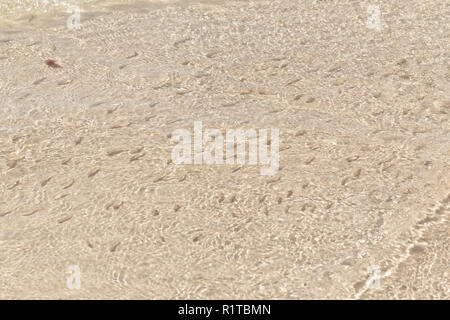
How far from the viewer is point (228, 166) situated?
7.52 feet

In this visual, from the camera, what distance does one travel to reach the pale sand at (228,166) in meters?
1.87

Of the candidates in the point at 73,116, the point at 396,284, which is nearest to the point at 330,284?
the point at 396,284

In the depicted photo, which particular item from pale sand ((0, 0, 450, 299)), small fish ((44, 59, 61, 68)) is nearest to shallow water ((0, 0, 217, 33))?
pale sand ((0, 0, 450, 299))

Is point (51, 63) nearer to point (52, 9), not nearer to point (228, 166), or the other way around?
point (52, 9)

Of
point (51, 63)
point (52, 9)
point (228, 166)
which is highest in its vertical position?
point (52, 9)

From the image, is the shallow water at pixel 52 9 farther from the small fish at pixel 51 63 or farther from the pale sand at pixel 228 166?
the small fish at pixel 51 63

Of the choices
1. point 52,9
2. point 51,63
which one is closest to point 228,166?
point 51,63

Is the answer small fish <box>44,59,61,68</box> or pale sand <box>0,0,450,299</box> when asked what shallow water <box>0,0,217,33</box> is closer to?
pale sand <box>0,0,450,299</box>

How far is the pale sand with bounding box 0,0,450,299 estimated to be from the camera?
1871 millimetres

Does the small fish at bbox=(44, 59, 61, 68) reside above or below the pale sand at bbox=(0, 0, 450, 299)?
above

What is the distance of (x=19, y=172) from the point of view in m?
2.29

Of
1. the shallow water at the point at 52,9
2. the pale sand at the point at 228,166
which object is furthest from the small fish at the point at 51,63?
the shallow water at the point at 52,9

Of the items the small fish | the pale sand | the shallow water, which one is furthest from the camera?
the shallow water
